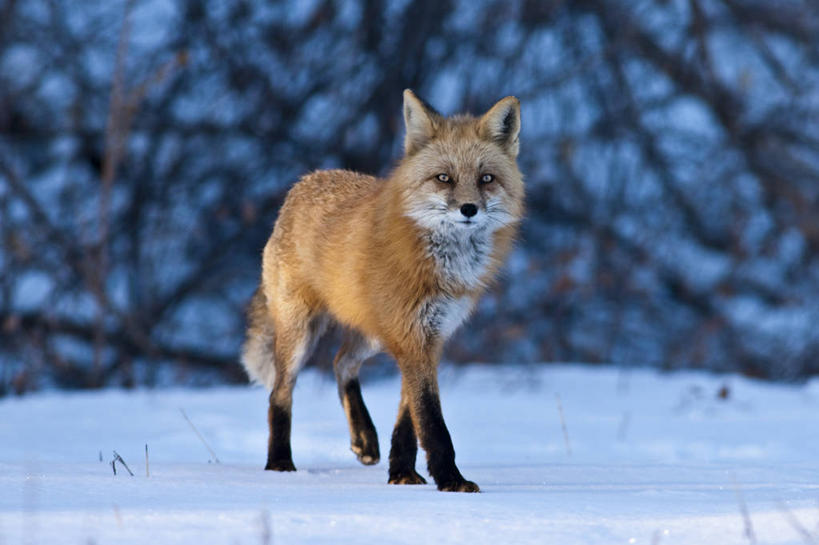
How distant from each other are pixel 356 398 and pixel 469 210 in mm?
A: 1404

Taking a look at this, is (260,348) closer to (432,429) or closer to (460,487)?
(432,429)

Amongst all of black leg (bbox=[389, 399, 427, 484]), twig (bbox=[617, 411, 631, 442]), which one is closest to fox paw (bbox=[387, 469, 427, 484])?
black leg (bbox=[389, 399, 427, 484])

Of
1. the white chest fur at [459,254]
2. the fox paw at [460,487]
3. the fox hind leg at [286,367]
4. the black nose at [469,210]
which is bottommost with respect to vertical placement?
the fox paw at [460,487]

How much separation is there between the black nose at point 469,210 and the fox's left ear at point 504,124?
429mm

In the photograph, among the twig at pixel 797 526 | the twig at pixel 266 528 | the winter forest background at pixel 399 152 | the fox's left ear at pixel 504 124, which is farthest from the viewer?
the winter forest background at pixel 399 152

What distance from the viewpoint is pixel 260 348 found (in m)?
5.23

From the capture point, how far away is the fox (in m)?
3.99

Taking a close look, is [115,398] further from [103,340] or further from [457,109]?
[457,109]

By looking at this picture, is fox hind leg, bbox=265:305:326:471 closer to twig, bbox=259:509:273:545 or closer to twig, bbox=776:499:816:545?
twig, bbox=259:509:273:545

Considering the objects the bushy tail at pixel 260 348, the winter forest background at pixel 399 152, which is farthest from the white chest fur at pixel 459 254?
the winter forest background at pixel 399 152

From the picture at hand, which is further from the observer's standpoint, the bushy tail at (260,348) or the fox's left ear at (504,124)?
the bushy tail at (260,348)

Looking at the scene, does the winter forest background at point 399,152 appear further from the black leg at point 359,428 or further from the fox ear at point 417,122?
the fox ear at point 417,122

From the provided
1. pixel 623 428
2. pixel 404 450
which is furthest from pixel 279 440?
pixel 623 428

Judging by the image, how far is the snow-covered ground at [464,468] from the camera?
2.60m
